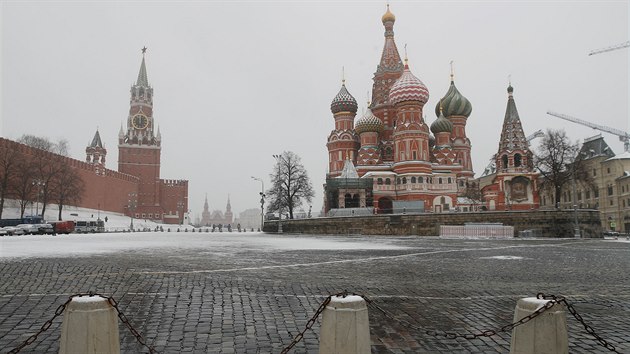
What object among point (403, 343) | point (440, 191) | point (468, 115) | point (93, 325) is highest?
point (468, 115)

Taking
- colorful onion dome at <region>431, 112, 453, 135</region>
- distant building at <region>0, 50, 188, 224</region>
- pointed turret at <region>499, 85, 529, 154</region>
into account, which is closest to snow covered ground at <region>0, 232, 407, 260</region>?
pointed turret at <region>499, 85, 529, 154</region>

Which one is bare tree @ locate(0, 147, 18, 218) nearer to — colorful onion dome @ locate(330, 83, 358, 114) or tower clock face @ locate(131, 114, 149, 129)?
colorful onion dome @ locate(330, 83, 358, 114)

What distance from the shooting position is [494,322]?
223 inches

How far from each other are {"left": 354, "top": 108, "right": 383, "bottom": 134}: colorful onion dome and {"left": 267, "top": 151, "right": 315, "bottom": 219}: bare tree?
9498mm

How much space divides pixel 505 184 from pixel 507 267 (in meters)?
42.5

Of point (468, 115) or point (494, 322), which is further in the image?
point (468, 115)

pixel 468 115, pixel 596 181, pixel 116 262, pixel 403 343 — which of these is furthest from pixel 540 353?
pixel 596 181

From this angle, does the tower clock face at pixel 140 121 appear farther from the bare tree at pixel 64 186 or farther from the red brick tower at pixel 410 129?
the red brick tower at pixel 410 129

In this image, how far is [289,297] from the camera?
736 cm

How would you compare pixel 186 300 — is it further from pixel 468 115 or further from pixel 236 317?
pixel 468 115

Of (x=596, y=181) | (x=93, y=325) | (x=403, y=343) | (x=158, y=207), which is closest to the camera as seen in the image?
(x=93, y=325)

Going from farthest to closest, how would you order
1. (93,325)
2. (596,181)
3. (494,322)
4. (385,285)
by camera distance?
(596,181)
(385,285)
(494,322)
(93,325)

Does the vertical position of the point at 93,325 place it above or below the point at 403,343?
above

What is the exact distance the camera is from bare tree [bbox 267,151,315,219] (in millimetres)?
60500
